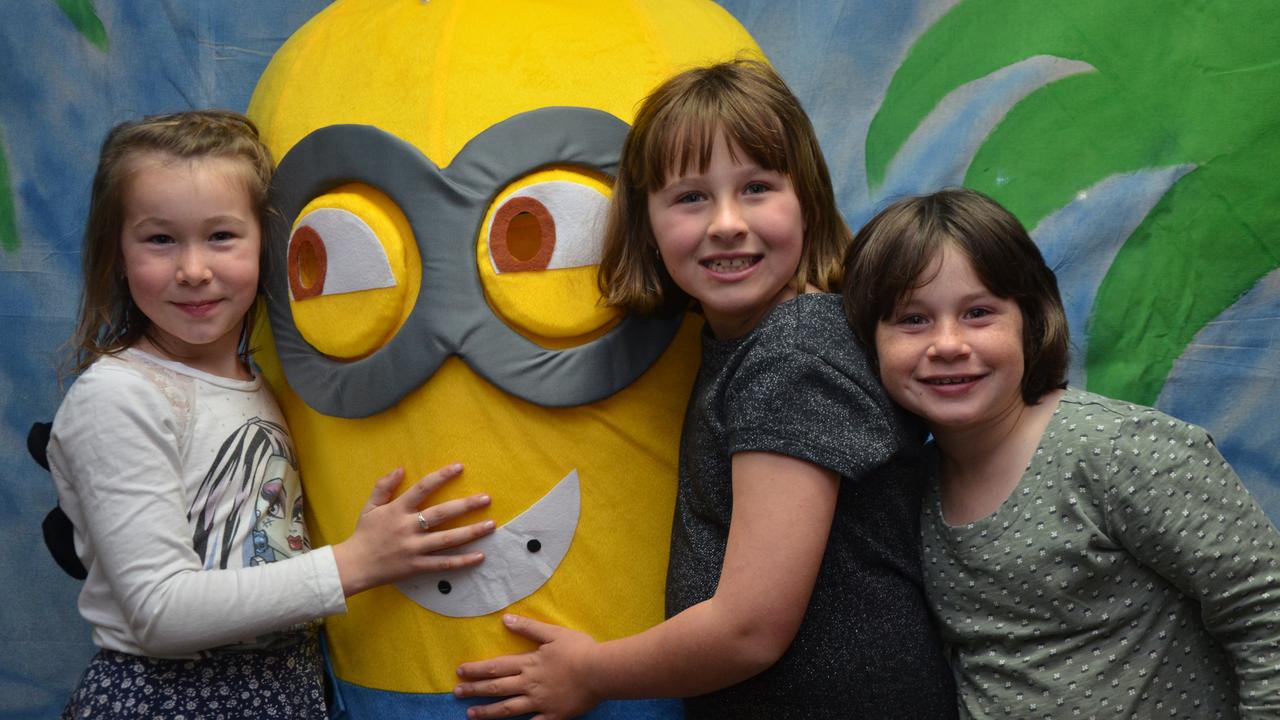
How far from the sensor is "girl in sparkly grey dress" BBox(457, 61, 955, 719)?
1.14 m

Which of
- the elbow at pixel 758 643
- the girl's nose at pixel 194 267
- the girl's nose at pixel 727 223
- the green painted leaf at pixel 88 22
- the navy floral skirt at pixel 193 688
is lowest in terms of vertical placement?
the navy floral skirt at pixel 193 688

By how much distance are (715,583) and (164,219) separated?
0.72 m

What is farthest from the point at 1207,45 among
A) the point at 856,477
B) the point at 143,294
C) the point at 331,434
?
the point at 143,294

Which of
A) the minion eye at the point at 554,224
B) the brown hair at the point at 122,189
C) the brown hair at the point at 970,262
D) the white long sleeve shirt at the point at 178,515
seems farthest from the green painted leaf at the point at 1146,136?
the white long sleeve shirt at the point at 178,515

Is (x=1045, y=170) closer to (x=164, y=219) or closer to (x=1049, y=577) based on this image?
(x=1049, y=577)

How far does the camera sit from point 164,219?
4.36 ft

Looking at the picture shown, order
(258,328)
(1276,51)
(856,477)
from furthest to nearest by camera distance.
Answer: (1276,51), (258,328), (856,477)

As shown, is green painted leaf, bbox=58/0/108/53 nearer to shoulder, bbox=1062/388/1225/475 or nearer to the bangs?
the bangs

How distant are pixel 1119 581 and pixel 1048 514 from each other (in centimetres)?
9

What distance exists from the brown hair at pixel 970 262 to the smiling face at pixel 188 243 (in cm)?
68

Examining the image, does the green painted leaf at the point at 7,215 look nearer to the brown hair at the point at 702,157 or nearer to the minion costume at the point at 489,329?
the minion costume at the point at 489,329

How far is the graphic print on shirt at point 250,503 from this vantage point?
4.27 ft

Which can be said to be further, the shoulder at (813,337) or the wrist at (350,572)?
the wrist at (350,572)

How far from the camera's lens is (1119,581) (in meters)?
1.17
